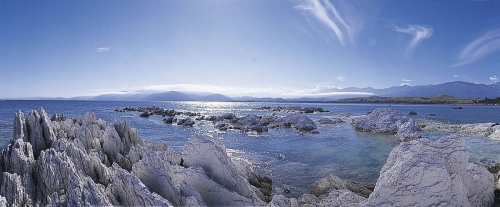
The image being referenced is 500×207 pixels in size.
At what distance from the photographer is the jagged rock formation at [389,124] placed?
4726 centimetres

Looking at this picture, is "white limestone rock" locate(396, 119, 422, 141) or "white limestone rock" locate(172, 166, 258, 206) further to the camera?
"white limestone rock" locate(396, 119, 422, 141)

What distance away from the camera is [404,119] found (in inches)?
2163

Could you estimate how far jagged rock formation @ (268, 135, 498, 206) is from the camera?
1139 centimetres

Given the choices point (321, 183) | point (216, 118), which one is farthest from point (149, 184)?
point (216, 118)

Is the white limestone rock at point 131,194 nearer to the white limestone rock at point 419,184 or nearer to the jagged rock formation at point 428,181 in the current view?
the jagged rock formation at point 428,181

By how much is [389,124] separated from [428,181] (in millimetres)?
46815

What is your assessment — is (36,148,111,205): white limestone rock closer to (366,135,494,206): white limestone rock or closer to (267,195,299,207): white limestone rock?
(267,195,299,207): white limestone rock

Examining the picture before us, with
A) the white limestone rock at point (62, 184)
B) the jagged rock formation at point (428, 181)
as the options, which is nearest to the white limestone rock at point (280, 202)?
the jagged rock formation at point (428, 181)

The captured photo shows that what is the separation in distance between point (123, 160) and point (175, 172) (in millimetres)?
7405

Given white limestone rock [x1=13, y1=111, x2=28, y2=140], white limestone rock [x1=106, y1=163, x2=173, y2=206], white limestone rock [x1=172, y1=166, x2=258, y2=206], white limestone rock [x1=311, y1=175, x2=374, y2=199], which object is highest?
white limestone rock [x1=13, y1=111, x2=28, y2=140]

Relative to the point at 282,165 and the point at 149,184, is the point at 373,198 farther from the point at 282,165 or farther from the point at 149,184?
the point at 282,165

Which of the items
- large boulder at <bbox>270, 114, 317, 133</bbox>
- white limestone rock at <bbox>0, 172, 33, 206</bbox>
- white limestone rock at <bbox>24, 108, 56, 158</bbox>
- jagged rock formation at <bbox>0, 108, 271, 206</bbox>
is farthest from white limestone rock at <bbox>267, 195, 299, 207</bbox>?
large boulder at <bbox>270, 114, 317, 133</bbox>

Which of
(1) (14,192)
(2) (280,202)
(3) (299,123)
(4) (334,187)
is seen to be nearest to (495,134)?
(3) (299,123)

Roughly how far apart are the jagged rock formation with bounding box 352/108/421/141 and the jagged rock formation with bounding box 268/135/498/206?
106 feet
